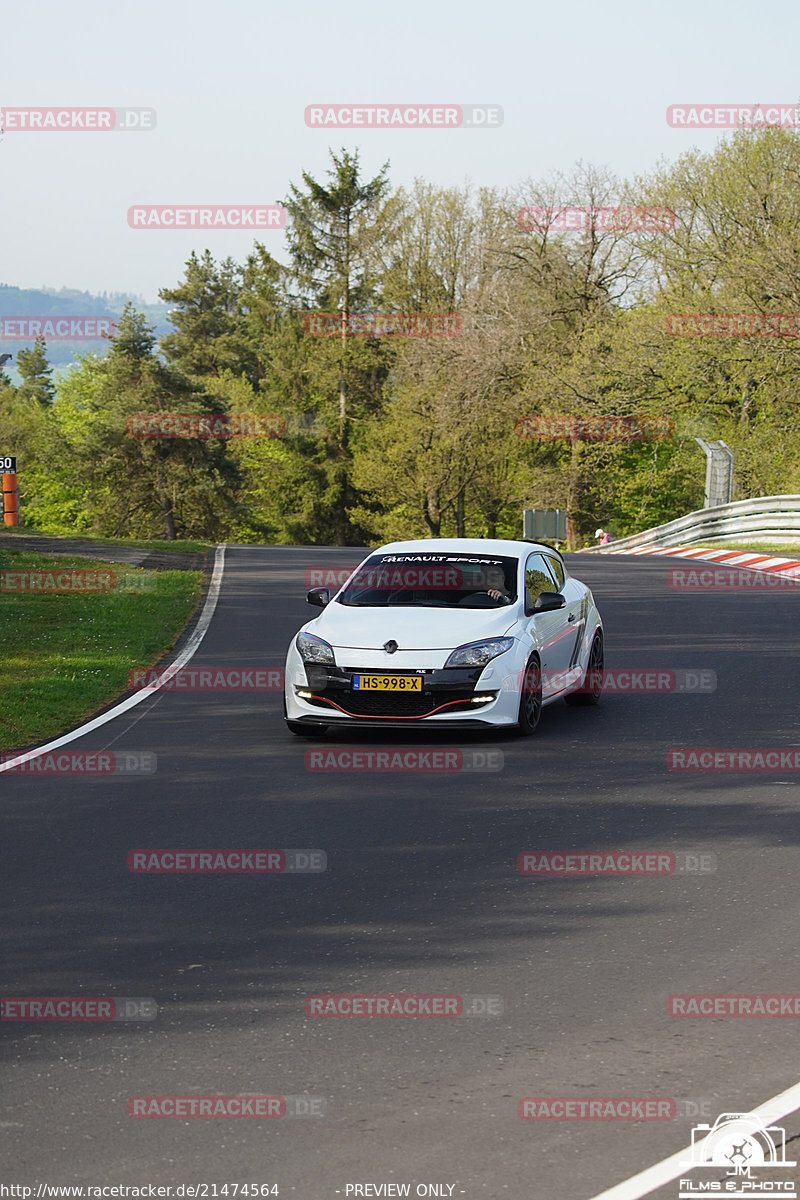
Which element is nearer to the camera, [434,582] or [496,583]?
[496,583]

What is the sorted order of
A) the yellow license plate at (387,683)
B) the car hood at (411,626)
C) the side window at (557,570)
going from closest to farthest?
the yellow license plate at (387,683)
the car hood at (411,626)
the side window at (557,570)

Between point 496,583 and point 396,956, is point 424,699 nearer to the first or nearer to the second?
point 496,583

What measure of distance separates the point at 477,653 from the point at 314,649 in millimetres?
1302

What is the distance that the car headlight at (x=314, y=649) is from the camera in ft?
37.7

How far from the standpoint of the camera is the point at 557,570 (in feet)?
45.3

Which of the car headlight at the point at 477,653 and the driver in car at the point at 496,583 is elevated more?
the driver in car at the point at 496,583

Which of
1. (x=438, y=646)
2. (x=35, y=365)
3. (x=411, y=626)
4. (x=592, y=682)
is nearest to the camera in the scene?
(x=438, y=646)

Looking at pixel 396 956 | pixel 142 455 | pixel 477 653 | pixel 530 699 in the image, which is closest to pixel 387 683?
pixel 477 653

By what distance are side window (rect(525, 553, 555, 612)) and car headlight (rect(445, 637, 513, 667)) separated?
892mm

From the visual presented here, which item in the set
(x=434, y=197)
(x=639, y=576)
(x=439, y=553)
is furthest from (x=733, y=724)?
(x=434, y=197)

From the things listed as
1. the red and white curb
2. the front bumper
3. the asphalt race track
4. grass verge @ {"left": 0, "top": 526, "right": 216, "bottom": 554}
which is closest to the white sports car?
the front bumper

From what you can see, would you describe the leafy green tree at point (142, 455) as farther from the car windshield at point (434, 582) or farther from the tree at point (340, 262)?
the car windshield at point (434, 582)

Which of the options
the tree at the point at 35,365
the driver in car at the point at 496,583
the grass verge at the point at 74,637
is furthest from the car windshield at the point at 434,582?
the tree at the point at 35,365

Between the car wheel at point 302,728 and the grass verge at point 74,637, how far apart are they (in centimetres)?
199
